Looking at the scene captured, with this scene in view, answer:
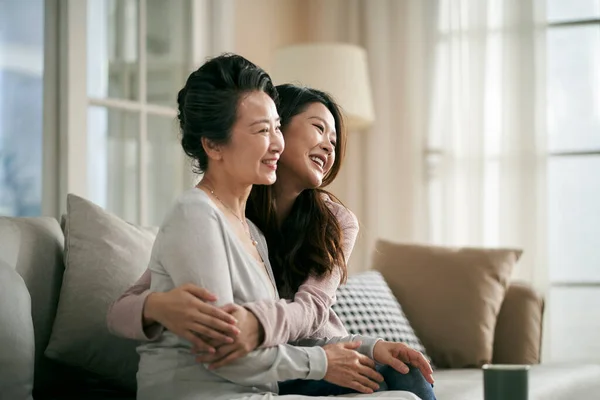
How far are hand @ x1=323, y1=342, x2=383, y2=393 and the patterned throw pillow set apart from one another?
36.1 inches

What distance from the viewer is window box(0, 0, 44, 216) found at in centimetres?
458

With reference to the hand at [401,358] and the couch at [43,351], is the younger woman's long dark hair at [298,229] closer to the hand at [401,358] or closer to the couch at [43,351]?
the hand at [401,358]

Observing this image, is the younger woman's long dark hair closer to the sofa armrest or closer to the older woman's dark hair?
the older woman's dark hair

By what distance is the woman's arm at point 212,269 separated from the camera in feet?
5.01

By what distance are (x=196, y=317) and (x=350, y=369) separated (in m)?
0.32

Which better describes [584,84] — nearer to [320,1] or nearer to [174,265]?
[320,1]

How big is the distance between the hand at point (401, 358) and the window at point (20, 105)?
323 centimetres

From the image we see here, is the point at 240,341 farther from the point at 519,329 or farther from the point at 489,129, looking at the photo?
the point at 489,129

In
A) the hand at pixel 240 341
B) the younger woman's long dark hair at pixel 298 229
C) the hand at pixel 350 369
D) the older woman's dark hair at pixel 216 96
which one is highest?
the older woman's dark hair at pixel 216 96

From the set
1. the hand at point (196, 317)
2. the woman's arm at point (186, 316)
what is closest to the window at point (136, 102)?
the woman's arm at point (186, 316)

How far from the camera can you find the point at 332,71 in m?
3.70

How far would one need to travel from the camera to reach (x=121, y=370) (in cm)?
209

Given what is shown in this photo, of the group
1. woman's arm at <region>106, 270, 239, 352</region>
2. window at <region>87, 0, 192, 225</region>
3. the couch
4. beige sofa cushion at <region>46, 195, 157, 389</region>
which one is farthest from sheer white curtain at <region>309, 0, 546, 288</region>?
woman's arm at <region>106, 270, 239, 352</region>

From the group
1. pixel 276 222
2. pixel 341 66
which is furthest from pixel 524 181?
pixel 276 222
